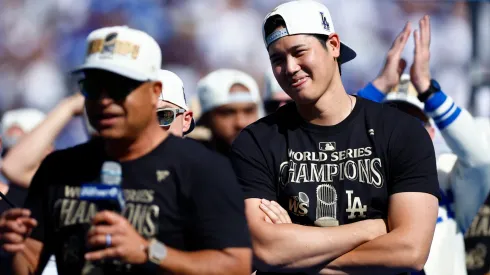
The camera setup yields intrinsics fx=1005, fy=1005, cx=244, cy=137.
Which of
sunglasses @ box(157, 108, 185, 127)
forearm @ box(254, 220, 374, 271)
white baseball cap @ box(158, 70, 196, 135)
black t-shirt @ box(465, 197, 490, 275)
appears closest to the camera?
forearm @ box(254, 220, 374, 271)

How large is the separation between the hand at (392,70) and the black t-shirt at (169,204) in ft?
9.61

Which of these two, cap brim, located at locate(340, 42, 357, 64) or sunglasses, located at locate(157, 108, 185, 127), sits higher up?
cap brim, located at locate(340, 42, 357, 64)

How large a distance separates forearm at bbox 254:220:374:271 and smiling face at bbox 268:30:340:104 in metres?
0.71

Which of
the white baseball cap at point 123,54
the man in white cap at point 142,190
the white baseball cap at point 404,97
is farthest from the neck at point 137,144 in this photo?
the white baseball cap at point 404,97

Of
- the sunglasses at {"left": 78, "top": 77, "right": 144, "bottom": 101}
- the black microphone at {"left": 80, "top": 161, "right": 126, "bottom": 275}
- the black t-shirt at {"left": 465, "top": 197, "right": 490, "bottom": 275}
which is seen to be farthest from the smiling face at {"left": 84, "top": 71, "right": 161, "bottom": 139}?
the black t-shirt at {"left": 465, "top": 197, "right": 490, "bottom": 275}

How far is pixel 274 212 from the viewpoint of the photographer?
5.12 metres

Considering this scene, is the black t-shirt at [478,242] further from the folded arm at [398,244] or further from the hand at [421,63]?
the folded arm at [398,244]

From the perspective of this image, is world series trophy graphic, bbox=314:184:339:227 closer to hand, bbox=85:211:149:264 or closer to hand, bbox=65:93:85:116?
hand, bbox=85:211:149:264

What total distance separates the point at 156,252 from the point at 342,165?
1.61 metres

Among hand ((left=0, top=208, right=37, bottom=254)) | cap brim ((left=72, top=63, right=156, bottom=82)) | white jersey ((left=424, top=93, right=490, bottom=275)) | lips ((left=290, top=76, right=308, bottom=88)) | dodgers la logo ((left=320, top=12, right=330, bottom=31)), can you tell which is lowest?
white jersey ((left=424, top=93, right=490, bottom=275))

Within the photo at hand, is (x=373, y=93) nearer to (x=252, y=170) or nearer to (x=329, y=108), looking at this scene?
(x=329, y=108)

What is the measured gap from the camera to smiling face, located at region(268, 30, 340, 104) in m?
5.27

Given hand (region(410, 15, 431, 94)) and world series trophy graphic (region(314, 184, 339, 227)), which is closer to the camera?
world series trophy graphic (region(314, 184, 339, 227))

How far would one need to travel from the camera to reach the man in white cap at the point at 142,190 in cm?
387
